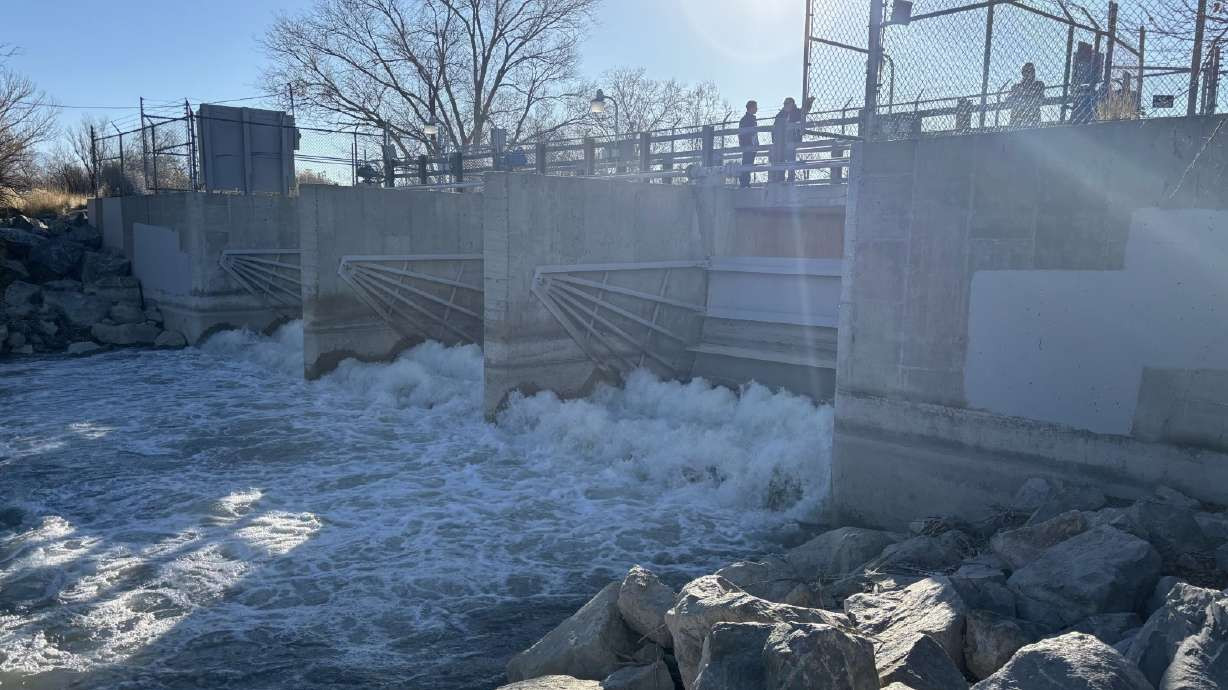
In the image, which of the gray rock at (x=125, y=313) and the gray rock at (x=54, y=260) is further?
the gray rock at (x=54, y=260)

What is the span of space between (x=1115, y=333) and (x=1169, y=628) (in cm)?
366

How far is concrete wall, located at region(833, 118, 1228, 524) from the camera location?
6.60 m

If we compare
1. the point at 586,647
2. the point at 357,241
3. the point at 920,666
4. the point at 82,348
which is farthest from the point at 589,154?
the point at 920,666

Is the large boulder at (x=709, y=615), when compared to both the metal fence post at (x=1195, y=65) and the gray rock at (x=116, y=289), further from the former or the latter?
the gray rock at (x=116, y=289)

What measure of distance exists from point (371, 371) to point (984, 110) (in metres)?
12.1

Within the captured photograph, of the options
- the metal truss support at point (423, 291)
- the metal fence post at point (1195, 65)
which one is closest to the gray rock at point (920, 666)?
the metal fence post at point (1195, 65)

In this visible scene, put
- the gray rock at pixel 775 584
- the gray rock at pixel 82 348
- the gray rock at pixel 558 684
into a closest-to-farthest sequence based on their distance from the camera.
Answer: the gray rock at pixel 558 684
the gray rock at pixel 775 584
the gray rock at pixel 82 348

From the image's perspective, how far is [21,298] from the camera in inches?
838

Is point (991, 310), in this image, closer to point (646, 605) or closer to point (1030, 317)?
point (1030, 317)

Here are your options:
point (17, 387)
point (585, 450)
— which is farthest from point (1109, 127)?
point (17, 387)

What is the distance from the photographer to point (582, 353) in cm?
1369

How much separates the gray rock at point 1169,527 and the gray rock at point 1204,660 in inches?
78.3

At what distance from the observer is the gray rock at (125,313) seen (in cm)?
2175

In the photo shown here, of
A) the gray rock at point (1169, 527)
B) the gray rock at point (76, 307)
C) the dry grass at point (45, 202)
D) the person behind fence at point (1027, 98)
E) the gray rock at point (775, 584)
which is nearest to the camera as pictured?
the gray rock at point (775, 584)
